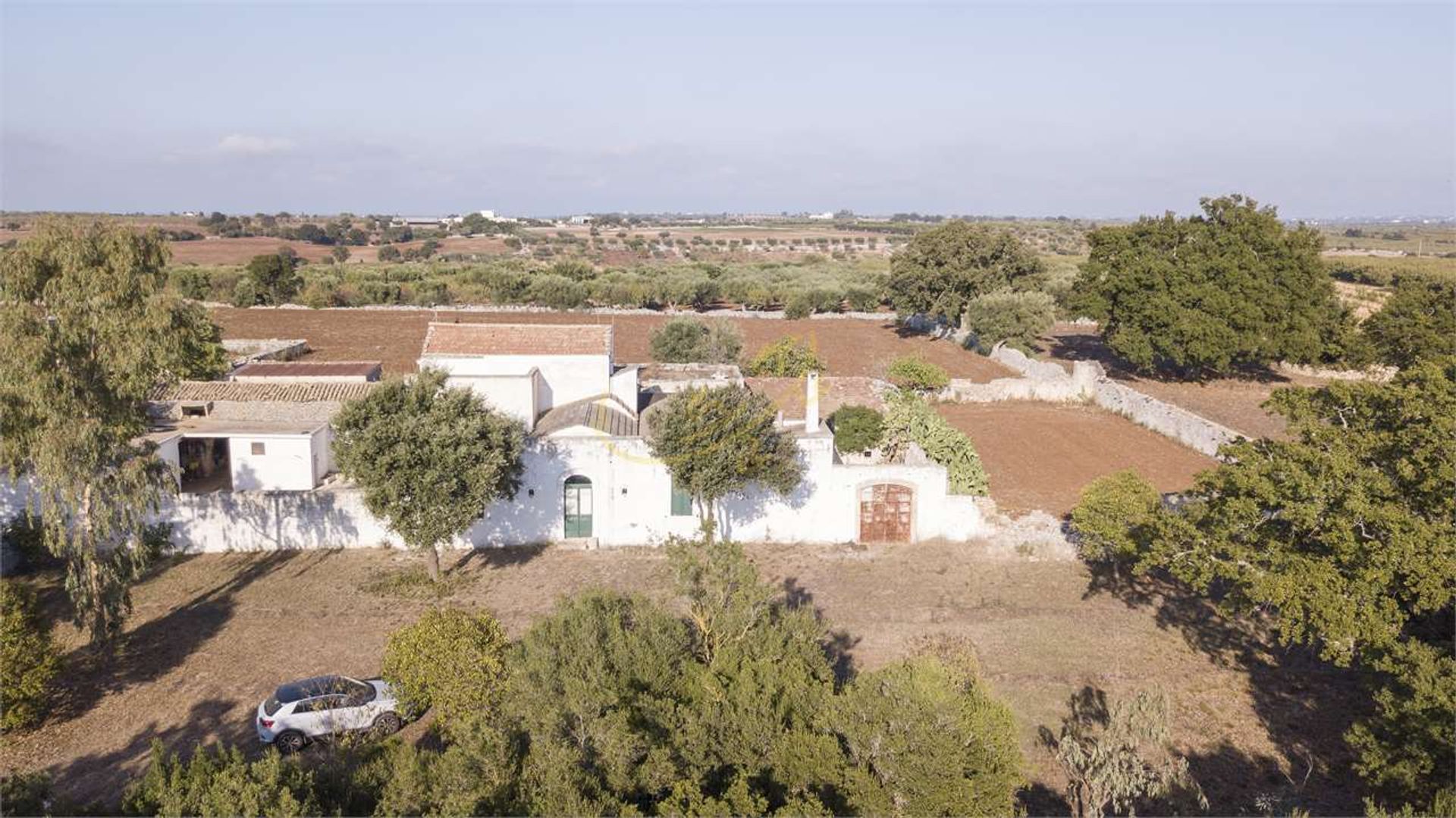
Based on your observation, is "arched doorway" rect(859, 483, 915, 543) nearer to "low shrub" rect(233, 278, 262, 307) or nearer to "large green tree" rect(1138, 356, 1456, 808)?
"large green tree" rect(1138, 356, 1456, 808)

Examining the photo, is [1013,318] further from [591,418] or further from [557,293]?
[557,293]

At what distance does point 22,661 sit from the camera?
41.7 ft

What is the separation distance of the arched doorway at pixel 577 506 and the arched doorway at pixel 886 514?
663cm

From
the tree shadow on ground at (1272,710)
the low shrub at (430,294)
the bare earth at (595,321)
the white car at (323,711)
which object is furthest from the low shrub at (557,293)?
the white car at (323,711)

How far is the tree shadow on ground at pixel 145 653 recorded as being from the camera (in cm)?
1404

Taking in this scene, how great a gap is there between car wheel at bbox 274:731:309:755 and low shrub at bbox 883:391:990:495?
14853 millimetres

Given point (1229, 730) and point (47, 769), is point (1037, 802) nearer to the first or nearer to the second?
point (1229, 730)

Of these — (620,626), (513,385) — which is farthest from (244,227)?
(620,626)

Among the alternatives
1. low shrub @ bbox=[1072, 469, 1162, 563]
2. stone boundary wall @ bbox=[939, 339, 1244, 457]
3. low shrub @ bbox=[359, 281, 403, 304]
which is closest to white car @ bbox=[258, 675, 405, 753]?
low shrub @ bbox=[1072, 469, 1162, 563]

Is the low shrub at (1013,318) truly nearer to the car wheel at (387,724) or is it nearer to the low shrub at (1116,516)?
the low shrub at (1116,516)

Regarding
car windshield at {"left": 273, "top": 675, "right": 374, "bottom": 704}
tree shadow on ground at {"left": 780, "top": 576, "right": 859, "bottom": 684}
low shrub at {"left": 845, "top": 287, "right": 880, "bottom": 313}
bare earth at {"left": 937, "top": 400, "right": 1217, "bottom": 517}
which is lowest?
tree shadow on ground at {"left": 780, "top": 576, "right": 859, "bottom": 684}

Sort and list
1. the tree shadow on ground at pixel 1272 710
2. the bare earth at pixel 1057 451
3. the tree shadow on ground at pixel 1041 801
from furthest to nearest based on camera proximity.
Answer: the bare earth at pixel 1057 451, the tree shadow on ground at pixel 1272 710, the tree shadow on ground at pixel 1041 801

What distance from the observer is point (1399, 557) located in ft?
39.5

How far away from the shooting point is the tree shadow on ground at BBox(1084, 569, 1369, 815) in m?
11.8
